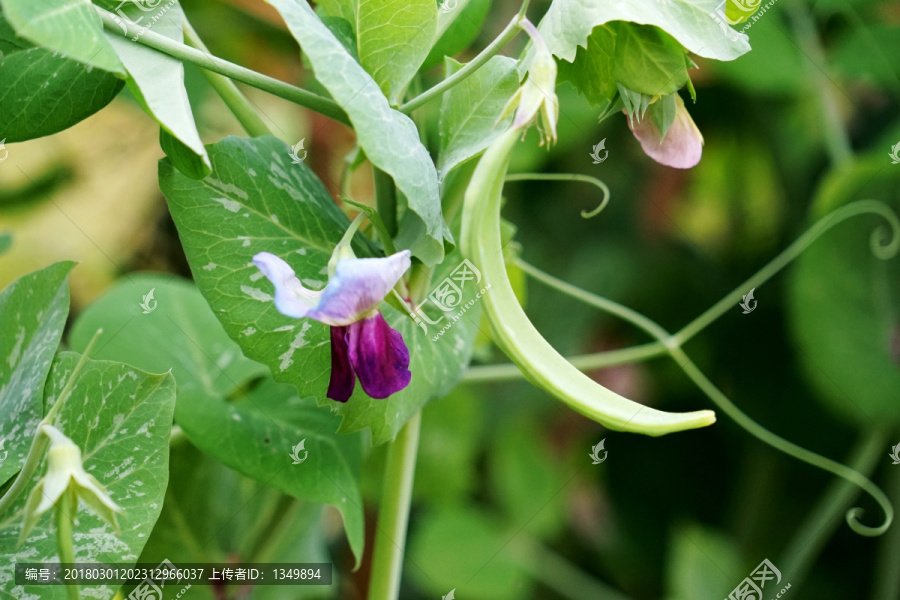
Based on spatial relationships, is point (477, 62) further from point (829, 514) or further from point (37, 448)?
point (829, 514)

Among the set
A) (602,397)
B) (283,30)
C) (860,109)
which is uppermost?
(602,397)

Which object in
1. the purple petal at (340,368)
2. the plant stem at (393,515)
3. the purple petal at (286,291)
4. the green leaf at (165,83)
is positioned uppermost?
the green leaf at (165,83)

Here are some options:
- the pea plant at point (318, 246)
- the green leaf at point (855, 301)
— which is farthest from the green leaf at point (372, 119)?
the green leaf at point (855, 301)

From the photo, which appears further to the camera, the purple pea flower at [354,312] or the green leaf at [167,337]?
the green leaf at [167,337]

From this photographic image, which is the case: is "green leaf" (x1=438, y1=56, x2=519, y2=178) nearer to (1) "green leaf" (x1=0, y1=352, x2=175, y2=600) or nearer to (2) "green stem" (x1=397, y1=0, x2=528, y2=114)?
(2) "green stem" (x1=397, y1=0, x2=528, y2=114)

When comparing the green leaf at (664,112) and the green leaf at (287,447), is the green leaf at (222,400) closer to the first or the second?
the green leaf at (287,447)

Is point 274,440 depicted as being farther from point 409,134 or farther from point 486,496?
point 486,496

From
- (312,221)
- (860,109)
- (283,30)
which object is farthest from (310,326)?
(860,109)
